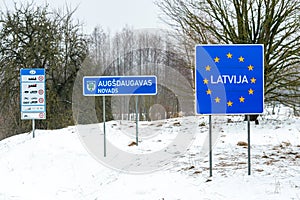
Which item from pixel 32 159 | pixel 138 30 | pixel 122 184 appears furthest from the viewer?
pixel 138 30

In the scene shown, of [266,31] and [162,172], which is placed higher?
[266,31]

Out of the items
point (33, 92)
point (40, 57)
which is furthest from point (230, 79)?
point (40, 57)

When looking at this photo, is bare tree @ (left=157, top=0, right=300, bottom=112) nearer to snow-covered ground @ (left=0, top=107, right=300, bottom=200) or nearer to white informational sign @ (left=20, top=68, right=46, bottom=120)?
snow-covered ground @ (left=0, top=107, right=300, bottom=200)

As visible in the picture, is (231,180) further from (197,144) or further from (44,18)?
(44,18)

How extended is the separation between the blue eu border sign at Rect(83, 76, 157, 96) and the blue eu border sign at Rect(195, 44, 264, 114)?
3.81 metres

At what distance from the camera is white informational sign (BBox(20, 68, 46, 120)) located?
1297 cm

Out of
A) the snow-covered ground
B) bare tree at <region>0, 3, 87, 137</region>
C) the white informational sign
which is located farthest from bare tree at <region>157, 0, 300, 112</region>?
bare tree at <region>0, 3, 87, 137</region>

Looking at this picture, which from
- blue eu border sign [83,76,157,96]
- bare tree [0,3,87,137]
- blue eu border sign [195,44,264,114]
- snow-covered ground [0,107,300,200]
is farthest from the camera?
bare tree [0,3,87,137]

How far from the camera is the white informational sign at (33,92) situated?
12969mm

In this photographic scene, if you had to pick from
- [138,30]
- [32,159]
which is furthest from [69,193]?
[138,30]

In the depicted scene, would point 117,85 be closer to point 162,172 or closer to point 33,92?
point 162,172

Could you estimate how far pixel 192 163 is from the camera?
25.5 feet

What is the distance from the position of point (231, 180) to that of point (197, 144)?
459 centimetres

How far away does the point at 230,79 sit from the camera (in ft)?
21.1
